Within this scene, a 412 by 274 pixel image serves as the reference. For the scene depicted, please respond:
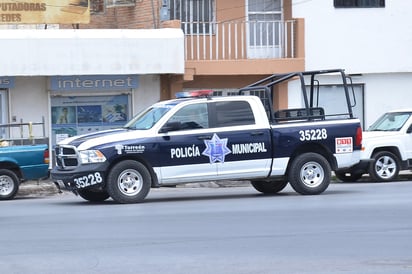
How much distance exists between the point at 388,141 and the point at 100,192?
25.1 ft

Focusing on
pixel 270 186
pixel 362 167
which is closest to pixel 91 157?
pixel 270 186

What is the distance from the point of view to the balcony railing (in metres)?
25.0

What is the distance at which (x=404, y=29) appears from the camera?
26375 millimetres

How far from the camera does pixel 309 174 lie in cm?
1700

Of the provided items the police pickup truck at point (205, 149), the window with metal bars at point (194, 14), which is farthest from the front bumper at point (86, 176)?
the window with metal bars at point (194, 14)

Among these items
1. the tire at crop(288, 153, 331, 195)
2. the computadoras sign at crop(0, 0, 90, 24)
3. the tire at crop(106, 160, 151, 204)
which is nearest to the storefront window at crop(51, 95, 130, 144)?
the computadoras sign at crop(0, 0, 90, 24)

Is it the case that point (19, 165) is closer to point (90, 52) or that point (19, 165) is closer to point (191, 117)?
point (191, 117)

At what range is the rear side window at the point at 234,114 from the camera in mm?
16500

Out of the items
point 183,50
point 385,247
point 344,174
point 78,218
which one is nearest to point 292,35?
point 183,50

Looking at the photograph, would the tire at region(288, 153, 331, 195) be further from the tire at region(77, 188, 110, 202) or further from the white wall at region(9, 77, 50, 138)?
the white wall at region(9, 77, 50, 138)

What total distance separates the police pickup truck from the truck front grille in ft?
0.06

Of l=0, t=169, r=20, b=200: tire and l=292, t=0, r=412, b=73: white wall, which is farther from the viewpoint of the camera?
l=292, t=0, r=412, b=73: white wall

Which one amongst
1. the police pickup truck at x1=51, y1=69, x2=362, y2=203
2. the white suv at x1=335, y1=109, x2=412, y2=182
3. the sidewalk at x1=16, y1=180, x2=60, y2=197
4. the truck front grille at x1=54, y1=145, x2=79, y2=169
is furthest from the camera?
the white suv at x1=335, y1=109, x2=412, y2=182

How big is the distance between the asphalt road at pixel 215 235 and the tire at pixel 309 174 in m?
0.19
